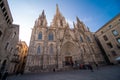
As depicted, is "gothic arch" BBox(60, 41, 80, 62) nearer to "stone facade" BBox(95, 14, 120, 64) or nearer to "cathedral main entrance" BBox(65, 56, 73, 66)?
"cathedral main entrance" BBox(65, 56, 73, 66)

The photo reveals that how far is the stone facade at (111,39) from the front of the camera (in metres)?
21.4

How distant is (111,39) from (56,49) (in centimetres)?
2016

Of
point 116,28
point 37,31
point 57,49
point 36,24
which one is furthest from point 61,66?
point 116,28

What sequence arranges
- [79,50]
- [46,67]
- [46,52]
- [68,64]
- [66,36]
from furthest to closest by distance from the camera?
1. [66,36]
2. [79,50]
3. [68,64]
4. [46,52]
5. [46,67]

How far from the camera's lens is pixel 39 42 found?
20953mm

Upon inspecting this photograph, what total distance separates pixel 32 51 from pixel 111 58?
1066 inches

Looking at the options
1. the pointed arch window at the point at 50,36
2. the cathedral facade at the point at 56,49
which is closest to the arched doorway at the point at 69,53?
the cathedral facade at the point at 56,49

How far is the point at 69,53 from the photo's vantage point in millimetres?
22984

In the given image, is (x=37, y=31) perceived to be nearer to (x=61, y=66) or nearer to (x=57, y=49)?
(x=57, y=49)

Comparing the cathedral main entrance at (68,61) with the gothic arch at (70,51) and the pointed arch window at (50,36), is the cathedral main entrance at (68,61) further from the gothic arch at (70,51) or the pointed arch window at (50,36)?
the pointed arch window at (50,36)

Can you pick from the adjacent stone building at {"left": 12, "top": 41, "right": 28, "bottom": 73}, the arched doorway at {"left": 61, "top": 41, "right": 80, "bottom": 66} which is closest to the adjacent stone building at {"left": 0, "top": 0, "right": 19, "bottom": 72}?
the adjacent stone building at {"left": 12, "top": 41, "right": 28, "bottom": 73}

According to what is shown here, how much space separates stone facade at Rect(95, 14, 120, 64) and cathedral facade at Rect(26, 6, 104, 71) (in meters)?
3.17

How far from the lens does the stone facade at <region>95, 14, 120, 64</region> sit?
842 inches

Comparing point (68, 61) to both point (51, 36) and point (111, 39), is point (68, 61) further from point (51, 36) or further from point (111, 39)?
point (111, 39)
